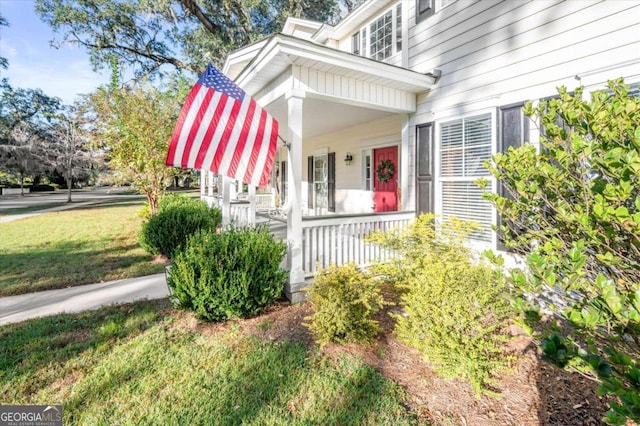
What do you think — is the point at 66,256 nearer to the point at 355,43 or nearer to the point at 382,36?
the point at 355,43

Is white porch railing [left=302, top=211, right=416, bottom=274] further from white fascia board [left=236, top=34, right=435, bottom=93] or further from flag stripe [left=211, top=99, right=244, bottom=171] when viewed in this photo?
white fascia board [left=236, top=34, right=435, bottom=93]

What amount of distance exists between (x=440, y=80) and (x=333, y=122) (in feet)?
10.7

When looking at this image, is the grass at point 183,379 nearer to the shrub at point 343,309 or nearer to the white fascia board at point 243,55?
the shrub at point 343,309

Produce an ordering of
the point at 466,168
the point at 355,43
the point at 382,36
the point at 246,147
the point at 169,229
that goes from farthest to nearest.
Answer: the point at 355,43 → the point at 382,36 → the point at 169,229 → the point at 466,168 → the point at 246,147

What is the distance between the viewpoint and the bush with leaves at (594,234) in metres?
1.22

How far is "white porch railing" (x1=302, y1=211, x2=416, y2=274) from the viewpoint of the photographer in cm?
478

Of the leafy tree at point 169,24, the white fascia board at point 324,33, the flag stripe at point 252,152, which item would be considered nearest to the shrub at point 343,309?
the flag stripe at point 252,152

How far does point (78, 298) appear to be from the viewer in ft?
15.2

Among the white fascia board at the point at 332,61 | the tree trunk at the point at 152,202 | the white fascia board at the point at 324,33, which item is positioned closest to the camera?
the white fascia board at the point at 332,61

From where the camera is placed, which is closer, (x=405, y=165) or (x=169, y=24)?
(x=405, y=165)

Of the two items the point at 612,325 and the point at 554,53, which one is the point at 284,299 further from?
the point at 554,53

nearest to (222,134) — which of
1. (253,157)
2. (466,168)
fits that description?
(253,157)

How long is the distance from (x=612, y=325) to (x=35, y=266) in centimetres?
828

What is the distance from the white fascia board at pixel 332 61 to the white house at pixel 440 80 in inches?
0.6
